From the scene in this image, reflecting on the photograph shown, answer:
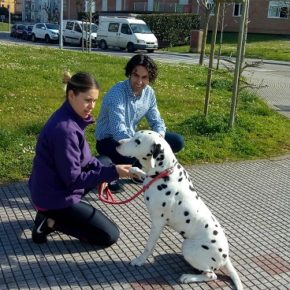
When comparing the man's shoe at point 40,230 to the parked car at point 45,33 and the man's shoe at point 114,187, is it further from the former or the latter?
the parked car at point 45,33

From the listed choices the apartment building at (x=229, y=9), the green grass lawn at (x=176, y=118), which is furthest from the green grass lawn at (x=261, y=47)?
the green grass lawn at (x=176, y=118)

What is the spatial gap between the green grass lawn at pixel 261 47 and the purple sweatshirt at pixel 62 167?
1926 centimetres

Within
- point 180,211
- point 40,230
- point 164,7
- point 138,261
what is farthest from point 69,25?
point 180,211

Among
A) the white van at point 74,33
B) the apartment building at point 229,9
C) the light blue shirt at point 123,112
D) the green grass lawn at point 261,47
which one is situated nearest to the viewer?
the light blue shirt at point 123,112

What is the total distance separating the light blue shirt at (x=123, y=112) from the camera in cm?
516

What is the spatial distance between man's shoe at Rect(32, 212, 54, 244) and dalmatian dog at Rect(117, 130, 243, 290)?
3.33ft

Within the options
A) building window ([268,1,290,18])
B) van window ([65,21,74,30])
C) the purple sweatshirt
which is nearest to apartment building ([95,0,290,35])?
building window ([268,1,290,18])

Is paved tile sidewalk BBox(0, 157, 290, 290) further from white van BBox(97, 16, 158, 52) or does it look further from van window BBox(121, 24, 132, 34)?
van window BBox(121, 24, 132, 34)

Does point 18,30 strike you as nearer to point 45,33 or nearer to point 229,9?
point 45,33

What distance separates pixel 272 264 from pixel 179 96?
24.0ft

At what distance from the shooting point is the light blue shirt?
16.9 feet

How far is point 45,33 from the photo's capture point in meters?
34.8

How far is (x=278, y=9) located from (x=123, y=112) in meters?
42.0

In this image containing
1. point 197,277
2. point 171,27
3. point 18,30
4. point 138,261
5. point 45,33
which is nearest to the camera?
point 197,277
